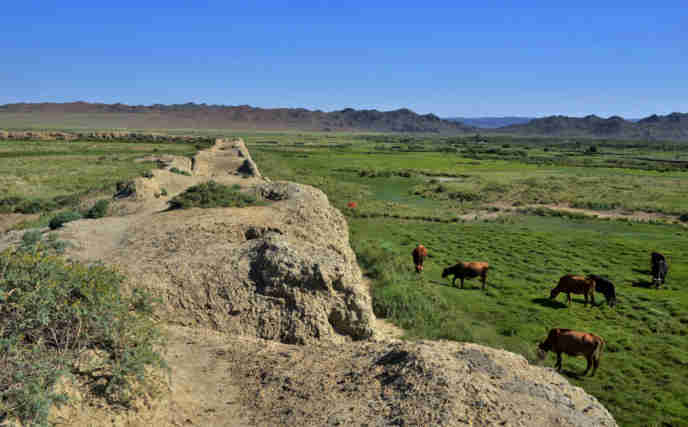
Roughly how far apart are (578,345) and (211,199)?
46.6 feet

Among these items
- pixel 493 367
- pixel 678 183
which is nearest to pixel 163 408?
pixel 493 367

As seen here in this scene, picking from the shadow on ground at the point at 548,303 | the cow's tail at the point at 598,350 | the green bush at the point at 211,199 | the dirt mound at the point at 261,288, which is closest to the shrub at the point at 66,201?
the green bush at the point at 211,199

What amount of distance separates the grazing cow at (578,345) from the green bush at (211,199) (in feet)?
41.3

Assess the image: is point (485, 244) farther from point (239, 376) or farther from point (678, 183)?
point (678, 183)

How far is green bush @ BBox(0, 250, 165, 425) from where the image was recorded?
5305 millimetres

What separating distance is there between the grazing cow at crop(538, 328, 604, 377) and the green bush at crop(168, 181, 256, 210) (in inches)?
496

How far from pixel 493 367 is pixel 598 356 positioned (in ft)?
21.0

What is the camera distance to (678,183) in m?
55.9

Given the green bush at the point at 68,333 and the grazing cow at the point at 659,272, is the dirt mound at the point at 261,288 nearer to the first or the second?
the green bush at the point at 68,333

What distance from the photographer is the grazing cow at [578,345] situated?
1152cm

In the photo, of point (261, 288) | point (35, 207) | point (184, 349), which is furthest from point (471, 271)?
point (35, 207)

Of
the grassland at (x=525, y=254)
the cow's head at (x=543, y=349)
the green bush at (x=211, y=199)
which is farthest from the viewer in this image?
the green bush at (x=211, y=199)

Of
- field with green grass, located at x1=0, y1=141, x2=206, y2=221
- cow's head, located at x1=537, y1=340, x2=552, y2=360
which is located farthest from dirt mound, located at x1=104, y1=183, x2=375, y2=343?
field with green grass, located at x1=0, y1=141, x2=206, y2=221

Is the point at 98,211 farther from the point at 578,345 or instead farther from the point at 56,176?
the point at 56,176
